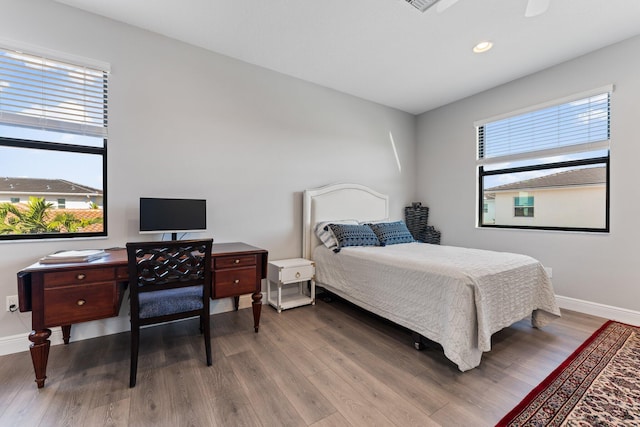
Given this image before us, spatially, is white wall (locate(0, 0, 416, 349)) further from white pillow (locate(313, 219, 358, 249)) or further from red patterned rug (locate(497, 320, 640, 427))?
red patterned rug (locate(497, 320, 640, 427))

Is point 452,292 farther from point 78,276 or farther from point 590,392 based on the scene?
point 78,276

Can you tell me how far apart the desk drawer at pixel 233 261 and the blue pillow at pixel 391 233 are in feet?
5.30

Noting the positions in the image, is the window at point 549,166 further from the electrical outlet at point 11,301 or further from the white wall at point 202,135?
the electrical outlet at point 11,301

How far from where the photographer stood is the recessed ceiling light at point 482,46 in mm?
2623

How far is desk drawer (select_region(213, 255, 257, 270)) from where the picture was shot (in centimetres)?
222

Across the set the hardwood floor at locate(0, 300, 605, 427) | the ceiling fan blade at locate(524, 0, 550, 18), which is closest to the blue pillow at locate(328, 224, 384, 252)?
the hardwood floor at locate(0, 300, 605, 427)

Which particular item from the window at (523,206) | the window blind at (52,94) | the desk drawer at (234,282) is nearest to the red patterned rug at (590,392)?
the window at (523,206)

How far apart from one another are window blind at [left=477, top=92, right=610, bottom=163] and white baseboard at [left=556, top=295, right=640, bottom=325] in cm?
164

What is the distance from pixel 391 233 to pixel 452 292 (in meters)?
1.52

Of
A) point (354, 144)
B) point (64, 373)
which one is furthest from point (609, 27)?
point (64, 373)

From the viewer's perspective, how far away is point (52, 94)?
2.17 metres

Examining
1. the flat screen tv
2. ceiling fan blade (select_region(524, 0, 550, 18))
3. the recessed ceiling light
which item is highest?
the recessed ceiling light

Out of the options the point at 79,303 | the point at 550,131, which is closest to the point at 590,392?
the point at 550,131

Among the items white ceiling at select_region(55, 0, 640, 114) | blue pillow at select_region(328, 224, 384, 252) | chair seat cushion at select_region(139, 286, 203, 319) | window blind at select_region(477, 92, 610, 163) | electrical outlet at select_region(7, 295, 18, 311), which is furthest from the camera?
blue pillow at select_region(328, 224, 384, 252)
